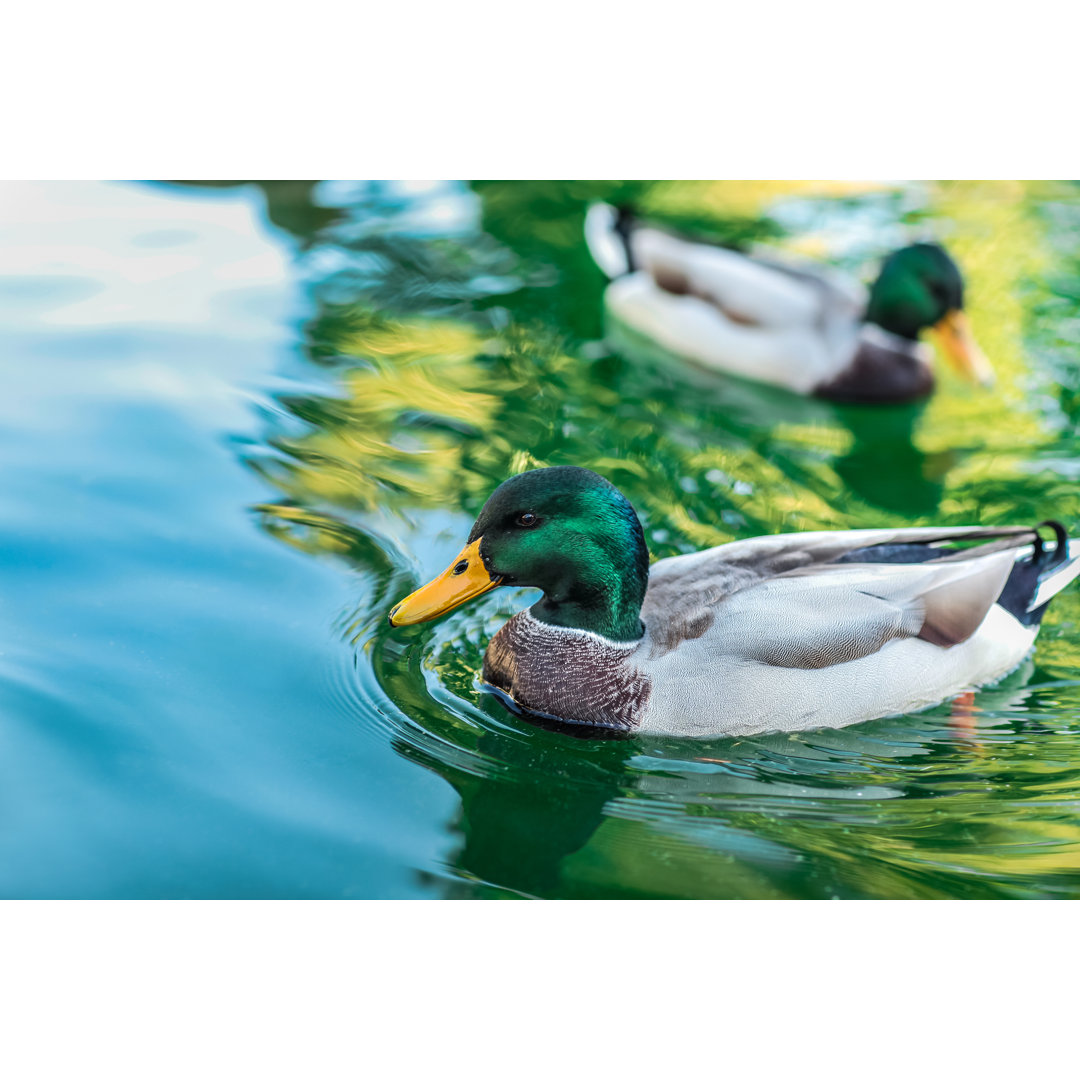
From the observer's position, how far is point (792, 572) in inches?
196

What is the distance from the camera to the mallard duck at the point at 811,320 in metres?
8.04

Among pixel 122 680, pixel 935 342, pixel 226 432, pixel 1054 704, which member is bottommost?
A: pixel 122 680

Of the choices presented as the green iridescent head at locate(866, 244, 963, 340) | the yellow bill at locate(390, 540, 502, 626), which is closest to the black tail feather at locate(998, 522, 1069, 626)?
the yellow bill at locate(390, 540, 502, 626)

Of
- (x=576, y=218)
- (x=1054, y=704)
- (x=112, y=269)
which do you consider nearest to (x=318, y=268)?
(x=112, y=269)

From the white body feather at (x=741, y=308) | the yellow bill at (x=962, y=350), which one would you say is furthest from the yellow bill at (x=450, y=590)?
the yellow bill at (x=962, y=350)

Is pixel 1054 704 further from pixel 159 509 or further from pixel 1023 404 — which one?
pixel 159 509

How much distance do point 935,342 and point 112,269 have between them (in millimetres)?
5182

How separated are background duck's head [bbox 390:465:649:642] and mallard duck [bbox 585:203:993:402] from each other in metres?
3.58

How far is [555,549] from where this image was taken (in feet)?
15.6

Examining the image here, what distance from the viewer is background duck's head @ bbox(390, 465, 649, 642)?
15.5ft

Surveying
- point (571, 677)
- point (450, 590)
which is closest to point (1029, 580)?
point (571, 677)

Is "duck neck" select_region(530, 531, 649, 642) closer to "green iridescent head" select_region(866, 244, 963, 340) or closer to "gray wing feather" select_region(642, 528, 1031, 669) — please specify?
"gray wing feather" select_region(642, 528, 1031, 669)

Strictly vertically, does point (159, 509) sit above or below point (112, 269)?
below

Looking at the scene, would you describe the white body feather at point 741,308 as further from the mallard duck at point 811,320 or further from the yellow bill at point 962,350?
the yellow bill at point 962,350
